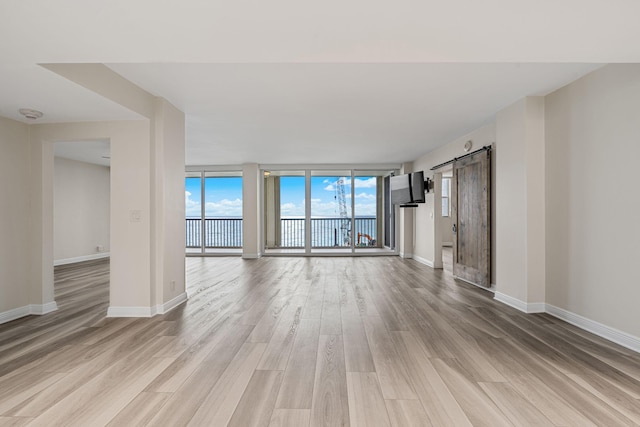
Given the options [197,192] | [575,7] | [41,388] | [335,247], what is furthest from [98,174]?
[575,7]

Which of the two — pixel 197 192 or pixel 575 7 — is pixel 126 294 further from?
pixel 197 192

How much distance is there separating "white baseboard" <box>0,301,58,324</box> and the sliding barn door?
18.5ft

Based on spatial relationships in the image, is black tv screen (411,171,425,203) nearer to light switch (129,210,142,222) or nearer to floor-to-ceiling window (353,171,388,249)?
floor-to-ceiling window (353,171,388,249)

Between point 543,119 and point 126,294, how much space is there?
509cm

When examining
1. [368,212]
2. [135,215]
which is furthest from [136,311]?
[368,212]

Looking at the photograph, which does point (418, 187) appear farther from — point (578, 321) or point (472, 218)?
point (578, 321)

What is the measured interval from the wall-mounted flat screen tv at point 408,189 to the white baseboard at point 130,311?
18.0ft

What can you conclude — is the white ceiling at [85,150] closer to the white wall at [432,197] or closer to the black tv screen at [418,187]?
the black tv screen at [418,187]

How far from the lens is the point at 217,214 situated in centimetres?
1007

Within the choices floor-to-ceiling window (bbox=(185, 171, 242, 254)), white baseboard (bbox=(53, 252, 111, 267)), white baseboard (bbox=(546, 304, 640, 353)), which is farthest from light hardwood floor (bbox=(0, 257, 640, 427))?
floor-to-ceiling window (bbox=(185, 171, 242, 254))

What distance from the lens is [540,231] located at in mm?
3742

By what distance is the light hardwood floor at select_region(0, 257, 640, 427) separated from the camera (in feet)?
6.05

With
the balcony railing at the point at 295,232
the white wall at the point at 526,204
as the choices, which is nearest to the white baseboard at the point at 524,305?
the white wall at the point at 526,204

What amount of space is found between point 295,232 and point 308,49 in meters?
8.03
